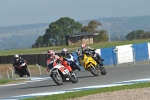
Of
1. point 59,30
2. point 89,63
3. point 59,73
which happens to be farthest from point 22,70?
point 59,30

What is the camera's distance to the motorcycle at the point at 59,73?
19.0m

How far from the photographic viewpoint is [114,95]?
13.1 m

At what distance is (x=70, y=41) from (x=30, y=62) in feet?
135

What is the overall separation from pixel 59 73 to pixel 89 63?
2.96m

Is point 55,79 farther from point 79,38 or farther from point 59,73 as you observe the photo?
point 79,38

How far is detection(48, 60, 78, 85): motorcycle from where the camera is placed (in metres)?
19.0

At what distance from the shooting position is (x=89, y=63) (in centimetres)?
2195

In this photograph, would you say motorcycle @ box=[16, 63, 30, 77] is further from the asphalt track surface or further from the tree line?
the tree line

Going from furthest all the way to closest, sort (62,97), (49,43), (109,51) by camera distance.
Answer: (49,43) → (109,51) → (62,97)

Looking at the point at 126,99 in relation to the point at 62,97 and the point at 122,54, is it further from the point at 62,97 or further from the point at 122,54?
the point at 122,54

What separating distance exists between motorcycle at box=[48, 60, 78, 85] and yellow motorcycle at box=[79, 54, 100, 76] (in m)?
2.44

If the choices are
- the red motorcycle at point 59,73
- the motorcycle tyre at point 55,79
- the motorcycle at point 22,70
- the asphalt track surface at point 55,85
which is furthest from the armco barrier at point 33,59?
the motorcycle tyre at point 55,79

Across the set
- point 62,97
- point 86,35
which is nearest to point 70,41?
point 86,35

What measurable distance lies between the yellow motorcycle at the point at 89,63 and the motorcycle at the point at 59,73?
2435 mm
